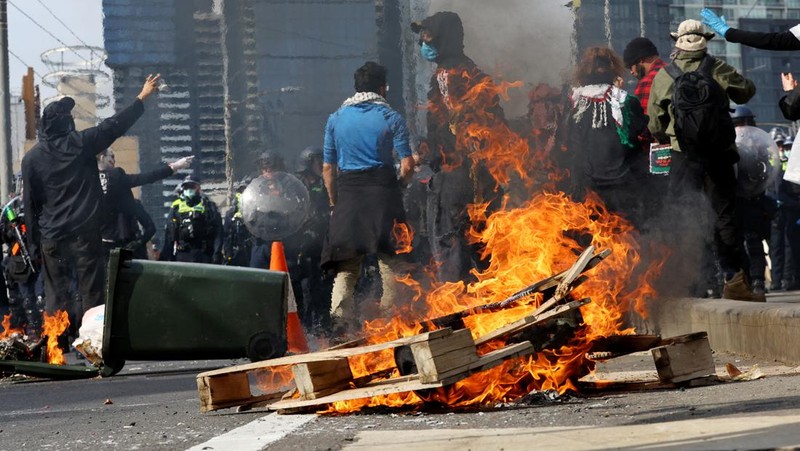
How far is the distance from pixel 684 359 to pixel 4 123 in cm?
1831

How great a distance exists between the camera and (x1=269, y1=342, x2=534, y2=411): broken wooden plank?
5594 millimetres

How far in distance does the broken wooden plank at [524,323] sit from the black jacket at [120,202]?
9099 millimetres

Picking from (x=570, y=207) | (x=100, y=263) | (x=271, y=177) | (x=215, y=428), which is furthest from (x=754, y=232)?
(x=215, y=428)

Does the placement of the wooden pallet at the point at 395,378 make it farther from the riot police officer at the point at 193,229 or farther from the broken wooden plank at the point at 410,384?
the riot police officer at the point at 193,229

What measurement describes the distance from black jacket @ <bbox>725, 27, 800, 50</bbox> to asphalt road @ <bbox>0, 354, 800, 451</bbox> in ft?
6.55

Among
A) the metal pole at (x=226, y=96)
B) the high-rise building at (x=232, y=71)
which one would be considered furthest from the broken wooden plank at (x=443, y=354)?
the metal pole at (x=226, y=96)

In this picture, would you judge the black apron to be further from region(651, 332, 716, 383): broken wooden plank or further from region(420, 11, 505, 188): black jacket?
region(651, 332, 716, 383): broken wooden plank

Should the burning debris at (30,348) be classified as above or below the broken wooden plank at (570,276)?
below

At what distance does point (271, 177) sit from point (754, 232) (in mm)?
5199

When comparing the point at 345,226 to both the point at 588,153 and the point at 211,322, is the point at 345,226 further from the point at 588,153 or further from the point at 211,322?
the point at 588,153

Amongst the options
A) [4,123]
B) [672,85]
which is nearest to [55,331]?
[672,85]

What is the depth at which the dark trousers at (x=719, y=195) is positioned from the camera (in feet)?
29.8

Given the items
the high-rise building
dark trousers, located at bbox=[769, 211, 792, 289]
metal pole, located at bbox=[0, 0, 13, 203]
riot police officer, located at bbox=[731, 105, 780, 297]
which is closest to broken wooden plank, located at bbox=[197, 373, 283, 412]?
riot police officer, located at bbox=[731, 105, 780, 297]

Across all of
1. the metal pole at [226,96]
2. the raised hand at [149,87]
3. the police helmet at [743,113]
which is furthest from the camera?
the metal pole at [226,96]
